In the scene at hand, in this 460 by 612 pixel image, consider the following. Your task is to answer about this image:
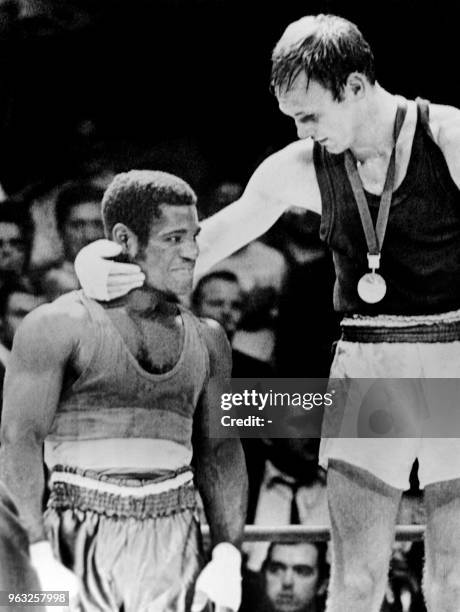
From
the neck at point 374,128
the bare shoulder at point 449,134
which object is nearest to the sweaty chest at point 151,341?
the neck at point 374,128

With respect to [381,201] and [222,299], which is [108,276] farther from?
[381,201]

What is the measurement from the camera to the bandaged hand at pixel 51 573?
2.47 metres

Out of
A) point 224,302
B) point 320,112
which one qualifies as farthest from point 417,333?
point 320,112

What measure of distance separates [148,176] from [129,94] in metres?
0.25

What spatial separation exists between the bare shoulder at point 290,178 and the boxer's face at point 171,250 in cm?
20

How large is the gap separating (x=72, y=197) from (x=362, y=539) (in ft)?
3.97

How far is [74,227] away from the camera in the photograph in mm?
2621

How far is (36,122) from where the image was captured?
264 centimetres

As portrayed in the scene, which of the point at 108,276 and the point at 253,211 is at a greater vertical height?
the point at 253,211

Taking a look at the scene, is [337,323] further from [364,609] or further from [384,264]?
[364,609]

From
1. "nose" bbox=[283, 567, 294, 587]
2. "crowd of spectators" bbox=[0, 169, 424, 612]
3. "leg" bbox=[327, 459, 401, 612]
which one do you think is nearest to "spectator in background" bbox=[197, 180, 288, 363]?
"crowd of spectators" bbox=[0, 169, 424, 612]

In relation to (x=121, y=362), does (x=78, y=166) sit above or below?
above

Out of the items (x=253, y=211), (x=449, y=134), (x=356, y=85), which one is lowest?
(x=253, y=211)

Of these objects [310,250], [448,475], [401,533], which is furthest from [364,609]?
[310,250]
